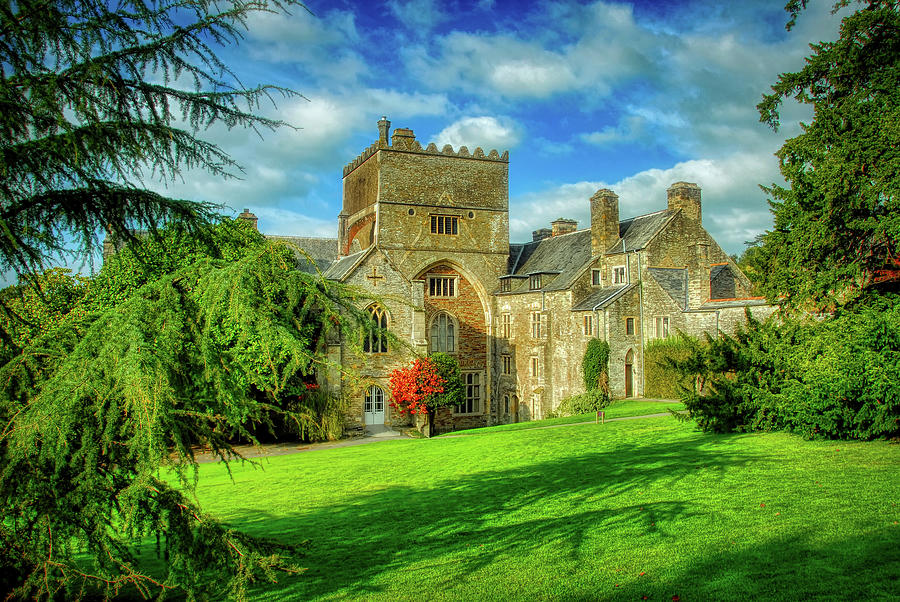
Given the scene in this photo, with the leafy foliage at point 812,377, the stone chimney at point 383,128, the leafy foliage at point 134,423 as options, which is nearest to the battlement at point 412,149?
the stone chimney at point 383,128

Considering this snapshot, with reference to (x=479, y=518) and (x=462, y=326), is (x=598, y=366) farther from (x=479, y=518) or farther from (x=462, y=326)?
(x=479, y=518)

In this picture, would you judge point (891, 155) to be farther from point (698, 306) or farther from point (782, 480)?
point (698, 306)

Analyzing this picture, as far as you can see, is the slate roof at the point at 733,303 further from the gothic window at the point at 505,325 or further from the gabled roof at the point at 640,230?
the gothic window at the point at 505,325

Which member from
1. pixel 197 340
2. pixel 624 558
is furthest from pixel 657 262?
pixel 197 340

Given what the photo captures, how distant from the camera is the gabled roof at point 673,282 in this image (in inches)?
1315

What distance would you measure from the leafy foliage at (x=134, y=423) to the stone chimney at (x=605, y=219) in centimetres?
3138

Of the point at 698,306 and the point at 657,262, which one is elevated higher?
the point at 657,262

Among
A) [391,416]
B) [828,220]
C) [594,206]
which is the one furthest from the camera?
[594,206]

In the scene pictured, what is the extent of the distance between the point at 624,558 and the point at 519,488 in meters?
5.38

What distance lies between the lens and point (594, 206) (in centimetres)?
3684

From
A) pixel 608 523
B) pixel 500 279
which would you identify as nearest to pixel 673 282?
pixel 500 279

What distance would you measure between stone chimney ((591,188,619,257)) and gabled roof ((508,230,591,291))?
1186mm

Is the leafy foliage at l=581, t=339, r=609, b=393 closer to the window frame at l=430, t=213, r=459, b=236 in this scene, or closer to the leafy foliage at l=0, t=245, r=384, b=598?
the window frame at l=430, t=213, r=459, b=236

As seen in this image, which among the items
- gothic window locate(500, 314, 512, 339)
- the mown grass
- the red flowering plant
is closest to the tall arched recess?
gothic window locate(500, 314, 512, 339)
